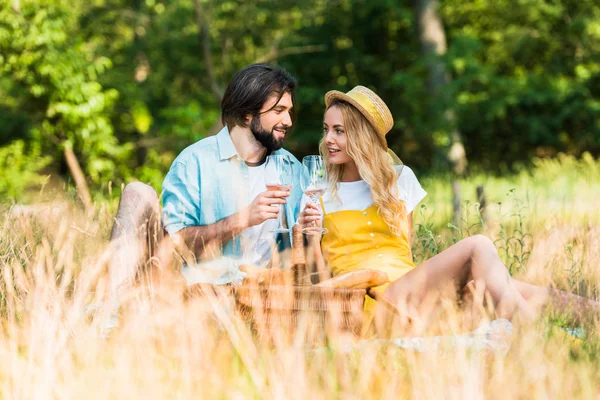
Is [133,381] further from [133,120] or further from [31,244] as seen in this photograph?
[133,120]

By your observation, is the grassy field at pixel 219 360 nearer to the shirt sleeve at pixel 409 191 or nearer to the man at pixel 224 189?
the man at pixel 224 189

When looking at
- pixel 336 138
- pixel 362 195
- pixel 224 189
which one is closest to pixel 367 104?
pixel 336 138

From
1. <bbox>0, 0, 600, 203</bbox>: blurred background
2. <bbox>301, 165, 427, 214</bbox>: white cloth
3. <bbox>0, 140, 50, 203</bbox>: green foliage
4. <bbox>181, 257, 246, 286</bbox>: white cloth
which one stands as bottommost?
<bbox>181, 257, 246, 286</bbox>: white cloth

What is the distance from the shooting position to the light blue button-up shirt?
3986 mm

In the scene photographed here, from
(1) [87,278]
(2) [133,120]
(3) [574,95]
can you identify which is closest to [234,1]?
(2) [133,120]

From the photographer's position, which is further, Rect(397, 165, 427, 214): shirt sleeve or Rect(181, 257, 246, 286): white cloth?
Rect(397, 165, 427, 214): shirt sleeve

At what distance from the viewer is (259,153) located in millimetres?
4254

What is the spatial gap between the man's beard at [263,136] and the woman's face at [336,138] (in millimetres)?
386

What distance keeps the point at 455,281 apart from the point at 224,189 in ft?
4.60

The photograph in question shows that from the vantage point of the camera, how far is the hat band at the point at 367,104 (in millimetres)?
3848

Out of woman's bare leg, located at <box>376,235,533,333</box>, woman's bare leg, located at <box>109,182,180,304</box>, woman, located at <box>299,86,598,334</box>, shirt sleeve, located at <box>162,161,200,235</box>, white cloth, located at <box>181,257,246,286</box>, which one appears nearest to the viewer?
woman's bare leg, located at <box>376,235,533,333</box>

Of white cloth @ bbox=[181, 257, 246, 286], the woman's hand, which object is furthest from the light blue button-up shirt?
the woman's hand

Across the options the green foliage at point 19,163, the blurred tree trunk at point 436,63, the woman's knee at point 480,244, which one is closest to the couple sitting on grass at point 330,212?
the woman's knee at point 480,244

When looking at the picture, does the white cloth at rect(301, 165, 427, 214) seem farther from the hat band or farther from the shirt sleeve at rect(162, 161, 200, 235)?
the shirt sleeve at rect(162, 161, 200, 235)
